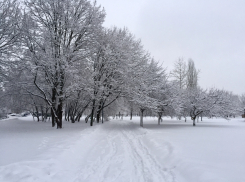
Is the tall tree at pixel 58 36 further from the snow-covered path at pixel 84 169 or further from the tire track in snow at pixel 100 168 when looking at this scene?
the snow-covered path at pixel 84 169

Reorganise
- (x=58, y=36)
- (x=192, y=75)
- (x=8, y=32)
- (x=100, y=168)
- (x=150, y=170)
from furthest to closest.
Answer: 1. (x=192, y=75)
2. (x=58, y=36)
3. (x=8, y=32)
4. (x=100, y=168)
5. (x=150, y=170)

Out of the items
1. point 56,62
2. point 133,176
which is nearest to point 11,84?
point 56,62

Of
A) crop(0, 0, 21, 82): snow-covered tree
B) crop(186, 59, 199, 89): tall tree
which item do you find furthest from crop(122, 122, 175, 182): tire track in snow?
crop(186, 59, 199, 89): tall tree

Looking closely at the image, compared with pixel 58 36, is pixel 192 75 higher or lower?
higher

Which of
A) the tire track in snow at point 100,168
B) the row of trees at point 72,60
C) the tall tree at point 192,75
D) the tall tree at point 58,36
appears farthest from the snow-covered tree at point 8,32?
the tall tree at point 192,75

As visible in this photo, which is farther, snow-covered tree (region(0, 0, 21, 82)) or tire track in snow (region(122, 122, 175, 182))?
snow-covered tree (region(0, 0, 21, 82))

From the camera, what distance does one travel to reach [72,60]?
14.9 m

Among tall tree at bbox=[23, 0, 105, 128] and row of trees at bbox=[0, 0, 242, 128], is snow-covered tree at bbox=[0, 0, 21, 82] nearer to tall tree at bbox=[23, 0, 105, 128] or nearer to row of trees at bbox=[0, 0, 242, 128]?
row of trees at bbox=[0, 0, 242, 128]

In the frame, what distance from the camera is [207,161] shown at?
5930 mm

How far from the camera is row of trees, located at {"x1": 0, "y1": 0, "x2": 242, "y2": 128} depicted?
43.2ft

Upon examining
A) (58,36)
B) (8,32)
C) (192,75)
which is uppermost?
(192,75)

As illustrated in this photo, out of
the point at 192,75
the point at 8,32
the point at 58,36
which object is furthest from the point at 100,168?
the point at 192,75

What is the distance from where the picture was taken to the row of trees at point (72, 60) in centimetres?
1317

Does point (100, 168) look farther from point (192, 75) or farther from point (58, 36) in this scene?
point (192, 75)
